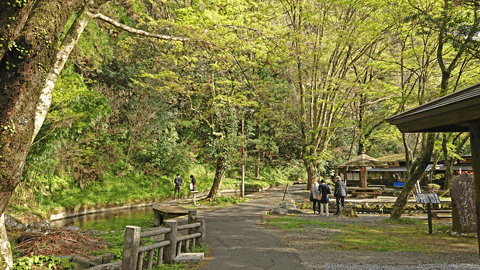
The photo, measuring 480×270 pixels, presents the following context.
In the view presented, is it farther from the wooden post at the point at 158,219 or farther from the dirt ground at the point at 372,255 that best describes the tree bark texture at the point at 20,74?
the wooden post at the point at 158,219

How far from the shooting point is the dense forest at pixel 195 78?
4.41 m

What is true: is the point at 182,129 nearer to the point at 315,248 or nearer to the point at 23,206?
the point at 23,206

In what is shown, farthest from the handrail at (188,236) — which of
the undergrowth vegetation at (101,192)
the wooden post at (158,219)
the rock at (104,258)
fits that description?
the undergrowth vegetation at (101,192)

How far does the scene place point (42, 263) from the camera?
5.33m

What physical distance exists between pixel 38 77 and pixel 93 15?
218 cm

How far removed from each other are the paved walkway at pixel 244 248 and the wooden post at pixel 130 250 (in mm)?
1493

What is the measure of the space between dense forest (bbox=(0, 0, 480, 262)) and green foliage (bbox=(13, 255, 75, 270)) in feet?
5.85

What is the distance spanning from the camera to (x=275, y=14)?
18375mm

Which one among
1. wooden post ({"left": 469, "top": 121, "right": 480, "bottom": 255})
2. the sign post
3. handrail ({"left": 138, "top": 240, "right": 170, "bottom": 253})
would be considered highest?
wooden post ({"left": 469, "top": 121, "right": 480, "bottom": 255})

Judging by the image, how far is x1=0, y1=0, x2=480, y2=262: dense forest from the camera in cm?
441

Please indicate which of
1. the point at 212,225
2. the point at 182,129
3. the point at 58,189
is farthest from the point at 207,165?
the point at 212,225

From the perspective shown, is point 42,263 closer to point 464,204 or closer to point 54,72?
point 54,72

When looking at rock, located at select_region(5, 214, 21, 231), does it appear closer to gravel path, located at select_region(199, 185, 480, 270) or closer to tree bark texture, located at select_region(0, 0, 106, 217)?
gravel path, located at select_region(199, 185, 480, 270)

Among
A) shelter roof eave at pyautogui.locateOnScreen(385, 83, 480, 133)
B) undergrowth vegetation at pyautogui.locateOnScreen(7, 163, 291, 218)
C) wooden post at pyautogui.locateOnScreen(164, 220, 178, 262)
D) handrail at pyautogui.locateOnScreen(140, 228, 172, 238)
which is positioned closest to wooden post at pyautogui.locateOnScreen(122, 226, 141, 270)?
handrail at pyautogui.locateOnScreen(140, 228, 172, 238)
